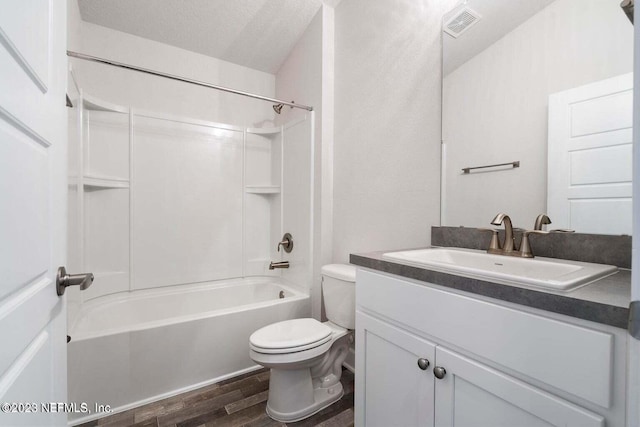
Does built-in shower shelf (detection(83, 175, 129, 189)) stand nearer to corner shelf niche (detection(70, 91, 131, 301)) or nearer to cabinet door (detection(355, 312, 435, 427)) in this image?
corner shelf niche (detection(70, 91, 131, 301))

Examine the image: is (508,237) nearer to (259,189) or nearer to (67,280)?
(67,280)

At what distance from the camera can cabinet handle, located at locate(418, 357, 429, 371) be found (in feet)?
2.80

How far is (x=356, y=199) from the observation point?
1835 millimetres

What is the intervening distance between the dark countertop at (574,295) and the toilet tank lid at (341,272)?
71 cm

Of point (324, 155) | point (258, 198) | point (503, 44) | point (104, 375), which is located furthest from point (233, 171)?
point (503, 44)

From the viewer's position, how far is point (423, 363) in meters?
0.86

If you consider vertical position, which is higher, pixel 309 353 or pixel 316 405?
pixel 309 353

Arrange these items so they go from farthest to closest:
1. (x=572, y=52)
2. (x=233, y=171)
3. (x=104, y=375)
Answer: (x=233, y=171)
(x=104, y=375)
(x=572, y=52)

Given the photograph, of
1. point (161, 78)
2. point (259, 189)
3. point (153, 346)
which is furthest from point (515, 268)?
point (161, 78)

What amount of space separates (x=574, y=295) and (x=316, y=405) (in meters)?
1.37

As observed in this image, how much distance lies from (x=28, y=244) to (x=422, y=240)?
1.47 metres

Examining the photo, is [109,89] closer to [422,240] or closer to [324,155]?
[324,155]

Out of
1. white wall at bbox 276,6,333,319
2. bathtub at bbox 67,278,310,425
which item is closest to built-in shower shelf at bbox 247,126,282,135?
white wall at bbox 276,6,333,319

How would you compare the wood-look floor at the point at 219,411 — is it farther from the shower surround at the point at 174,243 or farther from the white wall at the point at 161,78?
the white wall at the point at 161,78
